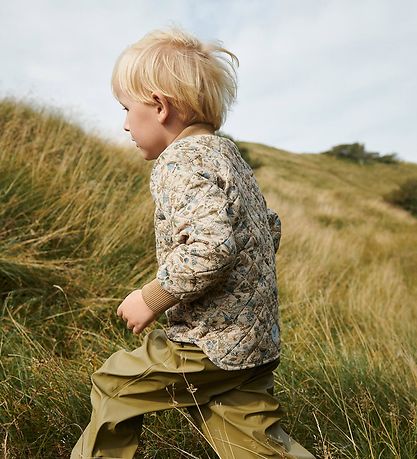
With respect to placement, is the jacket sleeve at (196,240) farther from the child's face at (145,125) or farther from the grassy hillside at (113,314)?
the grassy hillside at (113,314)

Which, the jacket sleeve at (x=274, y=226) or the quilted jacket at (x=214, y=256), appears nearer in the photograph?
the quilted jacket at (x=214, y=256)

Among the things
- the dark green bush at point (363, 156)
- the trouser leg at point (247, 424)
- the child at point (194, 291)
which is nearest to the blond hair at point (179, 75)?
the child at point (194, 291)

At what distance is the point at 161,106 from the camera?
189 centimetres

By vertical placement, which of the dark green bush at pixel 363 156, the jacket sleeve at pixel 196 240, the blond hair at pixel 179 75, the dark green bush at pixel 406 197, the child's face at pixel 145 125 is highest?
the dark green bush at pixel 363 156

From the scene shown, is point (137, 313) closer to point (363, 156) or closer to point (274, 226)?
point (274, 226)

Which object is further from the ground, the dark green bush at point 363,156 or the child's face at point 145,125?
the dark green bush at point 363,156

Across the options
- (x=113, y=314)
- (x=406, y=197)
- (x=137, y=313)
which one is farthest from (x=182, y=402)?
(x=406, y=197)

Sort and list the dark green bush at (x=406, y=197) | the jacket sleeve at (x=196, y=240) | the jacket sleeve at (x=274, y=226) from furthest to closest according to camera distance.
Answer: the dark green bush at (x=406, y=197) < the jacket sleeve at (x=274, y=226) < the jacket sleeve at (x=196, y=240)

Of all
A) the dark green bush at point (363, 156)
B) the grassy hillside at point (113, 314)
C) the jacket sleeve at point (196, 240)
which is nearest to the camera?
the jacket sleeve at point (196, 240)

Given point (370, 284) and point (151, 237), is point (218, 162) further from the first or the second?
point (370, 284)

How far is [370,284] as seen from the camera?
6082 millimetres

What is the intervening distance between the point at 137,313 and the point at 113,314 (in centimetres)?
180

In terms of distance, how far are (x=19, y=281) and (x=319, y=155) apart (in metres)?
37.3

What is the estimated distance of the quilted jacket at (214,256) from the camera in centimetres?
162
